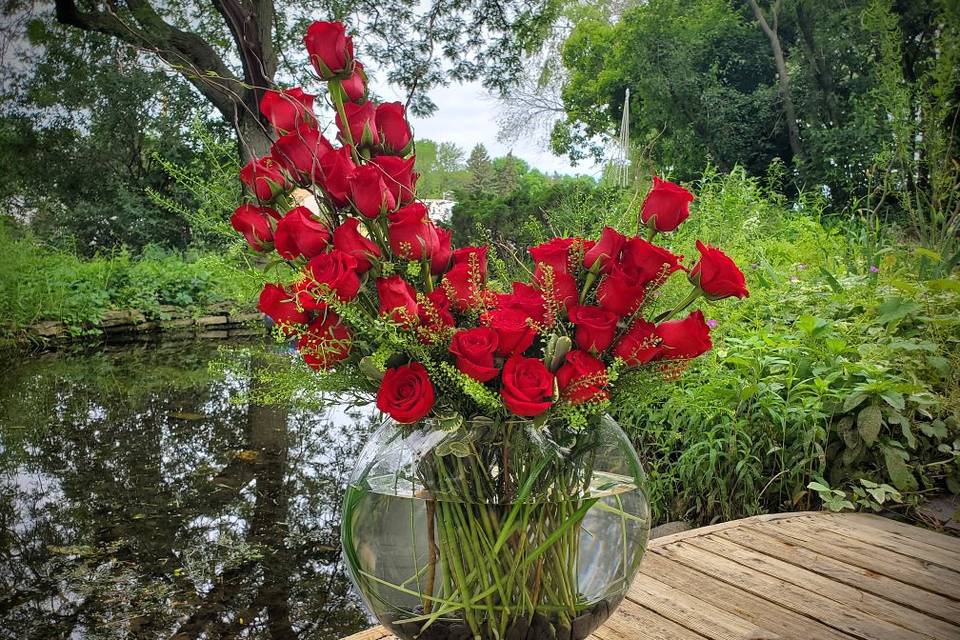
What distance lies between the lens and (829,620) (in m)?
1.20

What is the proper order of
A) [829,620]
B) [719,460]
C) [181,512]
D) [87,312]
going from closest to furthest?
[829,620]
[719,460]
[181,512]
[87,312]

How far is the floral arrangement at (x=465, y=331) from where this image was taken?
0.64m

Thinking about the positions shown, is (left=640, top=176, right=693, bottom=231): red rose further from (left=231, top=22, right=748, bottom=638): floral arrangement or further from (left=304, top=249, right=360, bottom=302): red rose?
(left=304, top=249, right=360, bottom=302): red rose

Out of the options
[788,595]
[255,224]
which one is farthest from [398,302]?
[788,595]

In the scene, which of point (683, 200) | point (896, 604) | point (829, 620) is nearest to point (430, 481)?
point (683, 200)

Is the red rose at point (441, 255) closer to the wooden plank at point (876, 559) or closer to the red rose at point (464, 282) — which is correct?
the red rose at point (464, 282)

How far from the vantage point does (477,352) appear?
0.62 metres

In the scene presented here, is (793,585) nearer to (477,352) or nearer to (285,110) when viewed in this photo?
(477,352)

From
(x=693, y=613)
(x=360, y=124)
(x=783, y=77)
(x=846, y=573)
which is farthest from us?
(x=783, y=77)

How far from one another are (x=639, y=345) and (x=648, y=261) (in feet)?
0.26

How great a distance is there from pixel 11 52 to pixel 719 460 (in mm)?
11856

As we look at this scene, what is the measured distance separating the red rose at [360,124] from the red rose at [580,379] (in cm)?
30

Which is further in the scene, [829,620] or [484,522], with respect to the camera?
[829,620]

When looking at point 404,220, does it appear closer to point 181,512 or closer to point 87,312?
point 181,512
